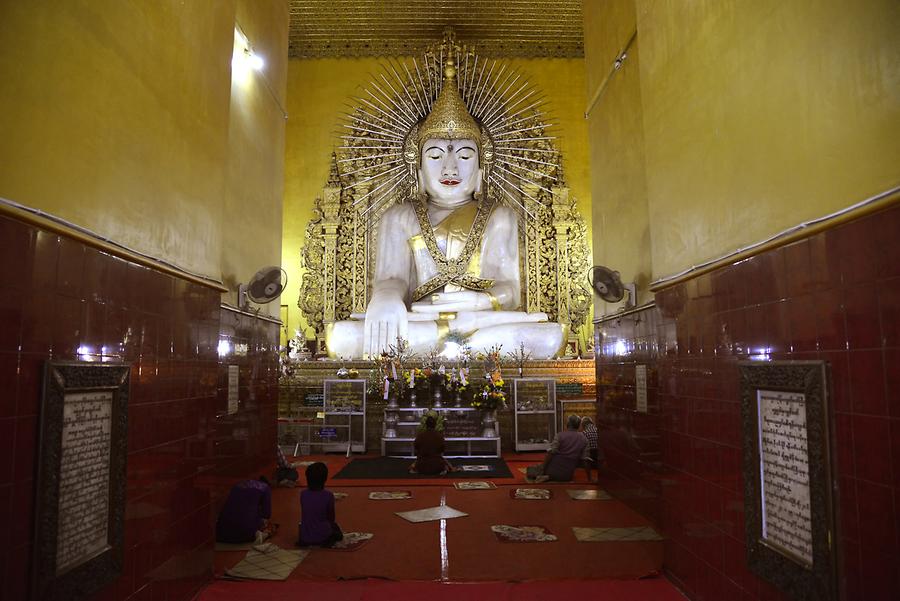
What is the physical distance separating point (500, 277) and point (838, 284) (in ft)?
29.4

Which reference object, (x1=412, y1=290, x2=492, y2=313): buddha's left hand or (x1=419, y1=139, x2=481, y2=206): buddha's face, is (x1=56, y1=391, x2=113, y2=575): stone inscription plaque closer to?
(x1=412, y1=290, x2=492, y2=313): buddha's left hand

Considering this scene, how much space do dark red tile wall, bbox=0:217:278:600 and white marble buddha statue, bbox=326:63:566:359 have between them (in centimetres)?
626

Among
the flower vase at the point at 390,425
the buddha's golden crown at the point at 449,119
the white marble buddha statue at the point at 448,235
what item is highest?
the buddha's golden crown at the point at 449,119

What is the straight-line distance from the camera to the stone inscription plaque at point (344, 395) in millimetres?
8367

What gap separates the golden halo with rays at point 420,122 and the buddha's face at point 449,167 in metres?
0.39

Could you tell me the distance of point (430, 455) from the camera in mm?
6641

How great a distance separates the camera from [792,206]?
8.35 ft

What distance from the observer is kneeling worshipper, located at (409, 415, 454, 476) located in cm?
662

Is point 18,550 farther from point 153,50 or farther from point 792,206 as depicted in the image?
point 792,206

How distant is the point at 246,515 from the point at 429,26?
9487 mm

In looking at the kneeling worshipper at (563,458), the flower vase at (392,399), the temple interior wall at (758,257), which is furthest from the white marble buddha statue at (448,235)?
the temple interior wall at (758,257)

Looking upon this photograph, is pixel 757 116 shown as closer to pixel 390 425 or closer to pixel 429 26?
pixel 390 425

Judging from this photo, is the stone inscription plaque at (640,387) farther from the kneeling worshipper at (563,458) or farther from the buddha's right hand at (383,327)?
the buddha's right hand at (383,327)

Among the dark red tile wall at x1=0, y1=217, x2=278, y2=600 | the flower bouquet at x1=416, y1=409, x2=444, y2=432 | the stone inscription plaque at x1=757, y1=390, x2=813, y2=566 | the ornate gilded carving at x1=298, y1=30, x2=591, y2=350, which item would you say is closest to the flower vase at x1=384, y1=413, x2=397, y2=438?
the flower bouquet at x1=416, y1=409, x2=444, y2=432
